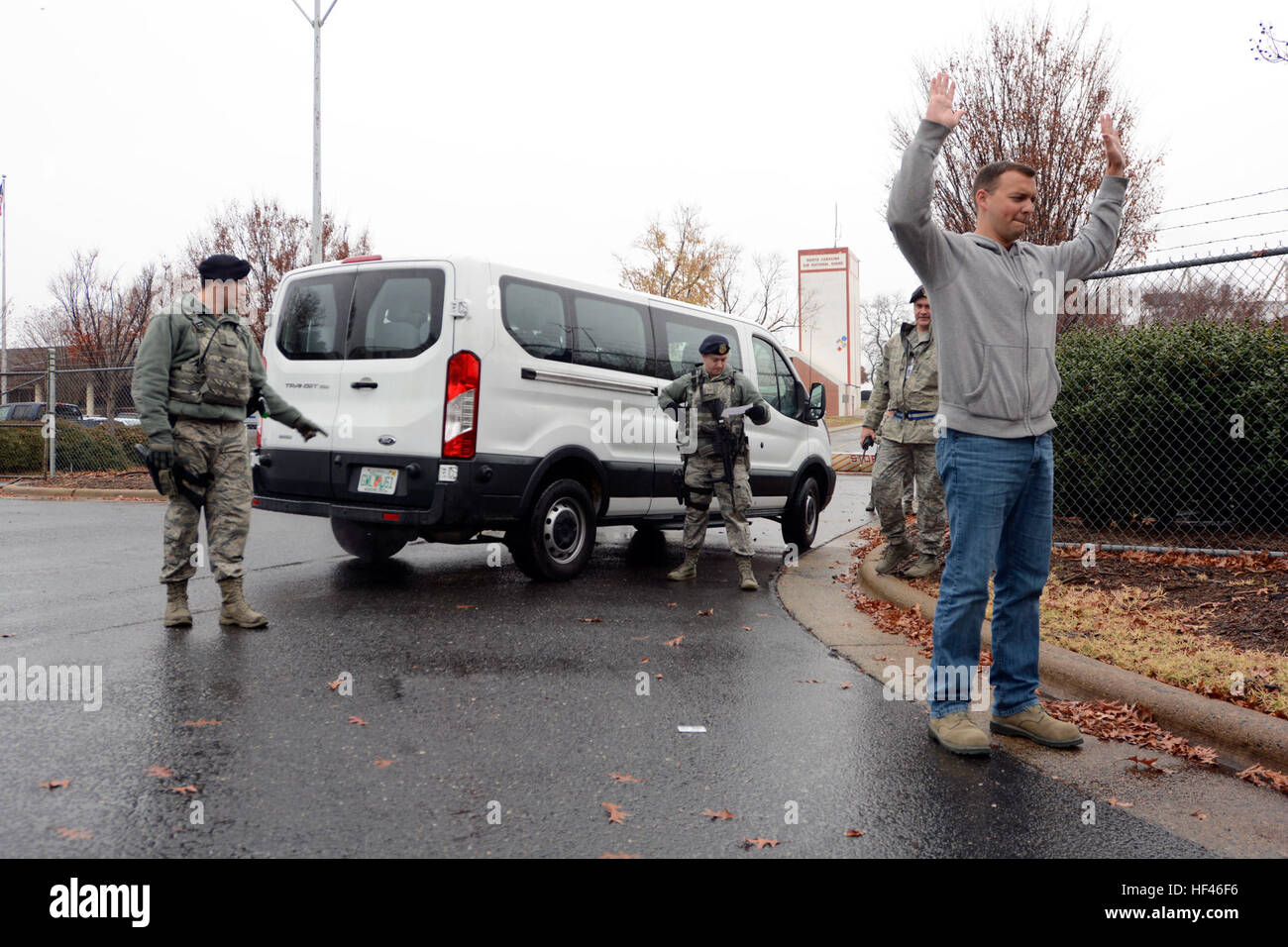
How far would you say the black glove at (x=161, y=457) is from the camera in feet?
17.2

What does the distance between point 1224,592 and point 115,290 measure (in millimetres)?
42446

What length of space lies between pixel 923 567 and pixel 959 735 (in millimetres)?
3591

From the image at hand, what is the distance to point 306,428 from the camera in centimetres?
611

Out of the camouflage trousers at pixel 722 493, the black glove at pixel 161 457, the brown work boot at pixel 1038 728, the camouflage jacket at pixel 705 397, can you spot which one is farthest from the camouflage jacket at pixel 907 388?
the black glove at pixel 161 457

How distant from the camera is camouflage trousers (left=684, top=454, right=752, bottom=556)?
294 inches

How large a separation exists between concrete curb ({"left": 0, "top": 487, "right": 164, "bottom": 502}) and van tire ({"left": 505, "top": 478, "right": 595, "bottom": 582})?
1003cm

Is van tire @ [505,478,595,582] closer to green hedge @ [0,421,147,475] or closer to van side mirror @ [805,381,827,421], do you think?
van side mirror @ [805,381,827,421]

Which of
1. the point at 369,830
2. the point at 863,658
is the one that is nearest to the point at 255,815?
the point at 369,830

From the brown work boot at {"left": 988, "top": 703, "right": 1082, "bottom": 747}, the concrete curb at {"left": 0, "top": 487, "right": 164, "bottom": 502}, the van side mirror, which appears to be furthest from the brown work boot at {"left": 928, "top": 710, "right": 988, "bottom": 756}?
the concrete curb at {"left": 0, "top": 487, "right": 164, "bottom": 502}

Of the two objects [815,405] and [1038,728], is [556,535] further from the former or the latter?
[1038,728]

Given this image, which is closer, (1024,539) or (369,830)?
(369,830)

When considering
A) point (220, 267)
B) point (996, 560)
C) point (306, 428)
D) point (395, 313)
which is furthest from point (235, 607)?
point (996, 560)

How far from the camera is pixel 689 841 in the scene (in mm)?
2828
